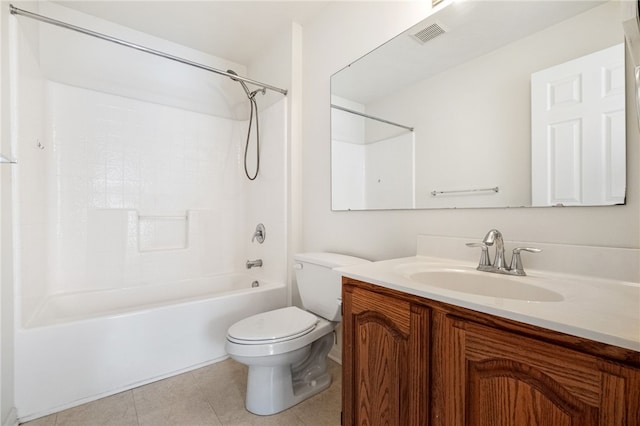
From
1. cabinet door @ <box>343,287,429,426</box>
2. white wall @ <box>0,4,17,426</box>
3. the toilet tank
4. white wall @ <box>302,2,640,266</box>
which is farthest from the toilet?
white wall @ <box>0,4,17,426</box>

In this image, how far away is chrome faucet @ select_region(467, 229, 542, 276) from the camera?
98cm

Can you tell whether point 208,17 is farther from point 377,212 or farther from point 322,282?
point 322,282

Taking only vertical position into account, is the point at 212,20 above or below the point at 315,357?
above

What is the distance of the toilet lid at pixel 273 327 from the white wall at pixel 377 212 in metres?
0.51

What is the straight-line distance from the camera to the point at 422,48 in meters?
1.41

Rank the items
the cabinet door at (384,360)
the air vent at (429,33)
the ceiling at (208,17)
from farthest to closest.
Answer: the ceiling at (208,17) < the air vent at (429,33) < the cabinet door at (384,360)

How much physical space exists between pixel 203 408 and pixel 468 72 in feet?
6.76

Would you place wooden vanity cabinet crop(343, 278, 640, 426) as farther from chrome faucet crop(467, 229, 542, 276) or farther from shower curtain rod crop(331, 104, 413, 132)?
shower curtain rod crop(331, 104, 413, 132)

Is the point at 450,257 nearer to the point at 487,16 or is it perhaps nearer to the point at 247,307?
the point at 487,16

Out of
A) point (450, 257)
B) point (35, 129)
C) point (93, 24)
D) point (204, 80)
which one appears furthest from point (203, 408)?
point (93, 24)

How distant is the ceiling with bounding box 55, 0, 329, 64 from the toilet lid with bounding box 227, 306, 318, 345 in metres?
2.03

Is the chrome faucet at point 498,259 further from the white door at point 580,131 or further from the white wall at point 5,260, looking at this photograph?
the white wall at point 5,260

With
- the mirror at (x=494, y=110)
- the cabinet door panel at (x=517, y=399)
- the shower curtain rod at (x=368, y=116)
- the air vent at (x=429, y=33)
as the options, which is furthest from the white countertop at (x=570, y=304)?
the air vent at (x=429, y=33)

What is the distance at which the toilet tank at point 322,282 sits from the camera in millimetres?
1510
